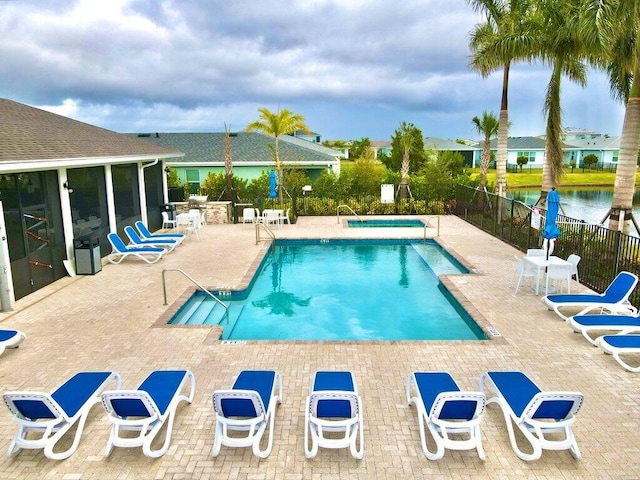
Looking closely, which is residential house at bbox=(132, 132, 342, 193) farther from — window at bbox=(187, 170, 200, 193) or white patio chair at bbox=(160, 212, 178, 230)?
white patio chair at bbox=(160, 212, 178, 230)

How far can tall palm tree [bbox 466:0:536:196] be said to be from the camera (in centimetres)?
1666

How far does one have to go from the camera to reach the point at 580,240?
11055mm

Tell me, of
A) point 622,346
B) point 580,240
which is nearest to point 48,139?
point 622,346

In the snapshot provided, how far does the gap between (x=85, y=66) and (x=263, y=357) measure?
1975cm

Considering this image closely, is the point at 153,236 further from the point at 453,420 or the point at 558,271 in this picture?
the point at 453,420

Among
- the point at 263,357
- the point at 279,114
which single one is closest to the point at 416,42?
the point at 279,114

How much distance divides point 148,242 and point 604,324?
40.3ft

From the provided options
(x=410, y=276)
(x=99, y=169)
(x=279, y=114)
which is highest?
(x=279, y=114)

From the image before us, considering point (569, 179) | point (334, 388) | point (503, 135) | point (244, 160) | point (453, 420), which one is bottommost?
point (453, 420)

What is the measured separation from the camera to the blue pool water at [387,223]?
20087 millimetres

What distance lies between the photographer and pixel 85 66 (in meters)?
21.0

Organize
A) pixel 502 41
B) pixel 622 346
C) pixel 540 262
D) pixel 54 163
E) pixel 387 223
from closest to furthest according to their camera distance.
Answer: pixel 622 346, pixel 540 262, pixel 54 163, pixel 502 41, pixel 387 223

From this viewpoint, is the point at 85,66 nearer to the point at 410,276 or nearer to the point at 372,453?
the point at 410,276

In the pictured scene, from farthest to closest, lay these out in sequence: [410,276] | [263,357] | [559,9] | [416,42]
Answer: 1. [416,42]
2. [559,9]
3. [410,276]
4. [263,357]
